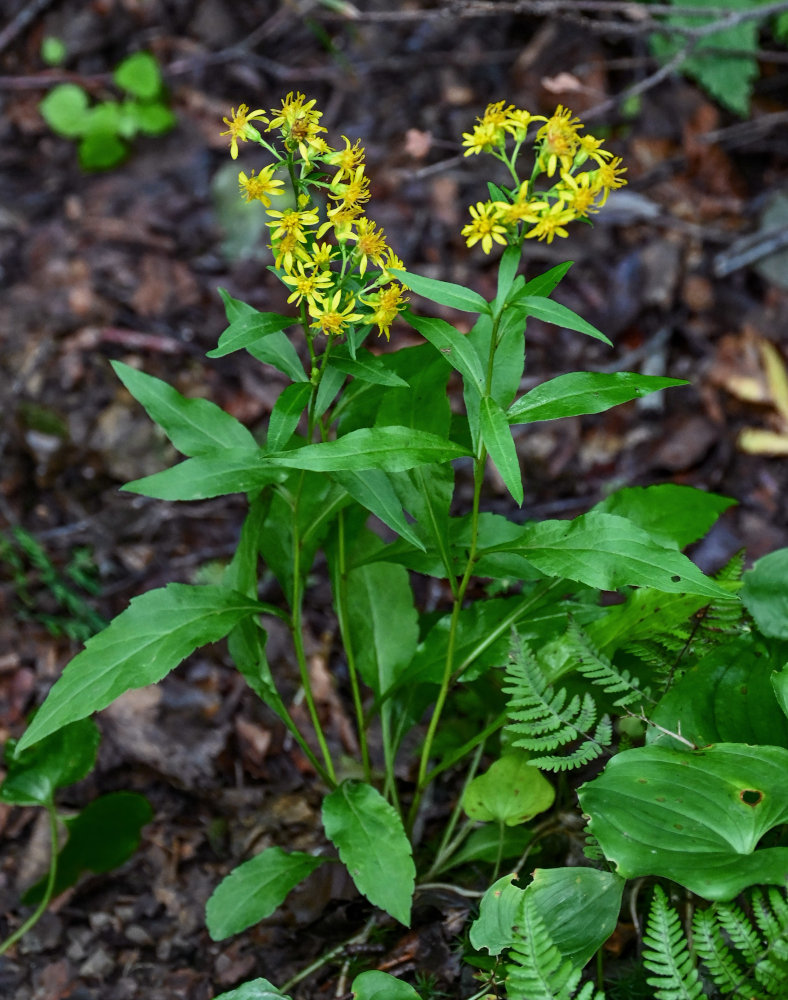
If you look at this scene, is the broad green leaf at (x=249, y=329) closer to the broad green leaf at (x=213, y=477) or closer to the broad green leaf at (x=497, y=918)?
the broad green leaf at (x=213, y=477)

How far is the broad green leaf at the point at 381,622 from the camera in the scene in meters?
2.50

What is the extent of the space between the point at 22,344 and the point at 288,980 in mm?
2789

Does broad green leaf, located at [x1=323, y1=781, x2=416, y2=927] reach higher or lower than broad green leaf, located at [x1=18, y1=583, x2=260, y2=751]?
lower

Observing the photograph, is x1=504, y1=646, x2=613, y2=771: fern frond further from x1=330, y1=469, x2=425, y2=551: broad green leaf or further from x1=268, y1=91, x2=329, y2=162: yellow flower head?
x1=268, y1=91, x2=329, y2=162: yellow flower head

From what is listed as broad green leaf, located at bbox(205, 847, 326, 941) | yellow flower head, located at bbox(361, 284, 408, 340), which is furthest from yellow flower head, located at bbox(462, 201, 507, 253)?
broad green leaf, located at bbox(205, 847, 326, 941)

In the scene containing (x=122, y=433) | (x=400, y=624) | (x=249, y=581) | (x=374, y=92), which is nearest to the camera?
(x=249, y=581)

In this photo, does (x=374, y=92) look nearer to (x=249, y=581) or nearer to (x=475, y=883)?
Answer: (x=249, y=581)

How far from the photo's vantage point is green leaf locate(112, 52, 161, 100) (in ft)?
14.4

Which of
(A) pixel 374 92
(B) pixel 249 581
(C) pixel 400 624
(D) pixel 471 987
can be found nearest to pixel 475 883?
(D) pixel 471 987

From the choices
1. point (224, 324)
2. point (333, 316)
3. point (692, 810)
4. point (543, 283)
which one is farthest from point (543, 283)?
point (224, 324)

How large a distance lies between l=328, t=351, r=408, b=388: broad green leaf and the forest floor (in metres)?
1.40

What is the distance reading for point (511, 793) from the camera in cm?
217

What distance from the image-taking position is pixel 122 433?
11.7ft

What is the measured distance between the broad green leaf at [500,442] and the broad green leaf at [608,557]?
20cm
